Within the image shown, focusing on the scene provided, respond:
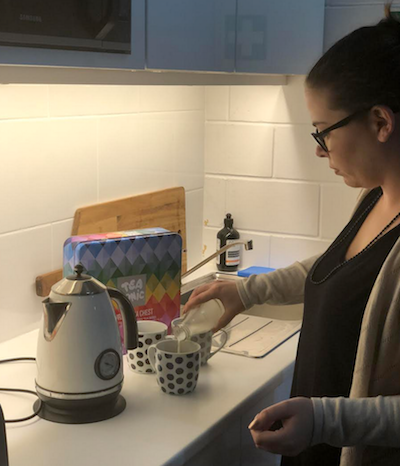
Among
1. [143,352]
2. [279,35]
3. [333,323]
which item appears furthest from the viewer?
[279,35]

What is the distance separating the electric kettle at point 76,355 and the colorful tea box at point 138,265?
10.1 inches

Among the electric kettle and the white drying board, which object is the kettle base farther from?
the white drying board

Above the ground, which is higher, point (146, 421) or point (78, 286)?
point (78, 286)

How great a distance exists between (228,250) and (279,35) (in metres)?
0.76

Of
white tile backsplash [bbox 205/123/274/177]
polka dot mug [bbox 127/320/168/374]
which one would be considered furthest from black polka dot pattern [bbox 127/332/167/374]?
white tile backsplash [bbox 205/123/274/177]

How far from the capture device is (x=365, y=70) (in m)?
1.29

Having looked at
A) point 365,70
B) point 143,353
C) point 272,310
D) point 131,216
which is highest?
point 365,70

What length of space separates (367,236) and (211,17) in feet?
2.20

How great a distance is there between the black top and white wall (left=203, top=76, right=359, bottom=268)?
2.72 feet

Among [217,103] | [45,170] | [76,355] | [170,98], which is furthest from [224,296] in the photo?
[217,103]

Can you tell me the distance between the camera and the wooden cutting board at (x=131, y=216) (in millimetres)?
1939

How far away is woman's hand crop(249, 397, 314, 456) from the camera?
1.17 m

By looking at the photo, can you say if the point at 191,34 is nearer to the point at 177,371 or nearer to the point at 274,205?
the point at 177,371

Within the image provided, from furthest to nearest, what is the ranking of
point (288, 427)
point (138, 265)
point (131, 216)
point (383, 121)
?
point (131, 216) < point (138, 265) < point (383, 121) < point (288, 427)
